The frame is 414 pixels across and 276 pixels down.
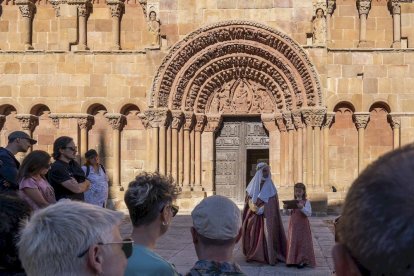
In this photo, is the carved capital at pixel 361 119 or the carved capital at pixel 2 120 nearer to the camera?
the carved capital at pixel 361 119

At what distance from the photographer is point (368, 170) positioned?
53.9 inches

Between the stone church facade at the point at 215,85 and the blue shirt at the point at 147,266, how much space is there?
14558 mm

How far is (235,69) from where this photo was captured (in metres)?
19.6

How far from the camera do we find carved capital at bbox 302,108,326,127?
18.2 metres

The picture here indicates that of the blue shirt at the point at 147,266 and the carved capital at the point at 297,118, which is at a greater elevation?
the carved capital at the point at 297,118

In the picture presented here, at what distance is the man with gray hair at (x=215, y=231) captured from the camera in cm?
321

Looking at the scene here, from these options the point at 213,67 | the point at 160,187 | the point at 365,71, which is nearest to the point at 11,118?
the point at 213,67

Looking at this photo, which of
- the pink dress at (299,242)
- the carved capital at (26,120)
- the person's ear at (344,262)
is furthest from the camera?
the carved capital at (26,120)

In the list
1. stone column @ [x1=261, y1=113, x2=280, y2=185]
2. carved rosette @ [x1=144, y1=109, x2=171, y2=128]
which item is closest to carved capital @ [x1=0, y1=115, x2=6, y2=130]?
carved rosette @ [x1=144, y1=109, x2=171, y2=128]

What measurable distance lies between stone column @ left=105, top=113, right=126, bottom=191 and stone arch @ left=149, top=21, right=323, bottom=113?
52.2 inches

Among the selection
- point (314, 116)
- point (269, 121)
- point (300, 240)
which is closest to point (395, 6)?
point (314, 116)

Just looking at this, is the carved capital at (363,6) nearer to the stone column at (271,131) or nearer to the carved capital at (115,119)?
the stone column at (271,131)

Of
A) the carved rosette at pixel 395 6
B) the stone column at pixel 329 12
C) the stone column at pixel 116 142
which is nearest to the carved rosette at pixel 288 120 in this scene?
the stone column at pixel 329 12

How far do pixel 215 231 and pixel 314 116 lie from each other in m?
15.4
